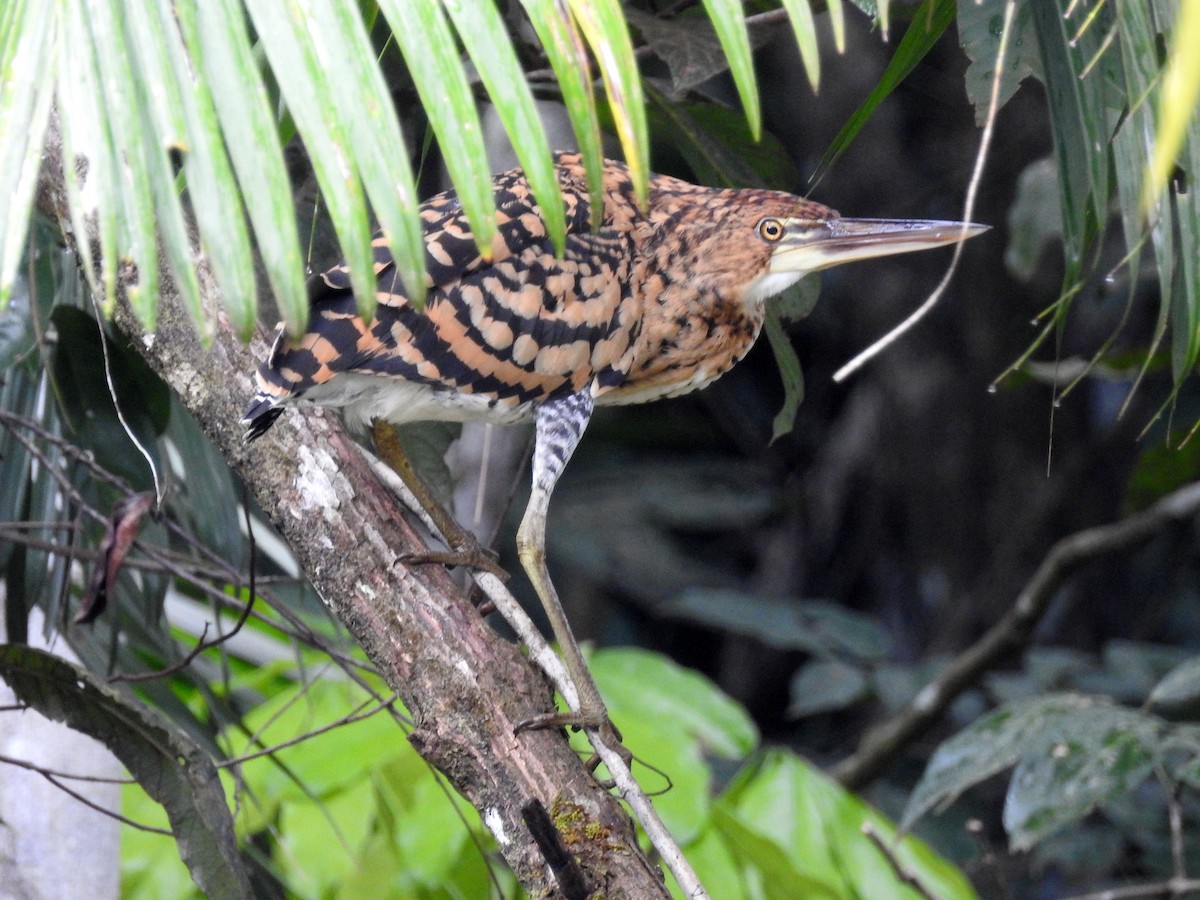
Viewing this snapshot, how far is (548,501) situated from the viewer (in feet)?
5.40

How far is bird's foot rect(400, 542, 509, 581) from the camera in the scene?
141 centimetres

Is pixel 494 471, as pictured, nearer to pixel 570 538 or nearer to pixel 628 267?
pixel 570 538

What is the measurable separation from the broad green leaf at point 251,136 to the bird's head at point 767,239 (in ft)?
3.38

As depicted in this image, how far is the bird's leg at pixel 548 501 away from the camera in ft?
5.37

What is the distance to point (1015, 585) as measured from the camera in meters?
4.32

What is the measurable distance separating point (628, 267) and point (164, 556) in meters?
0.78

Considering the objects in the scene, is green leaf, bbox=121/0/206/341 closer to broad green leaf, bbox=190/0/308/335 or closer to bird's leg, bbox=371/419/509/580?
broad green leaf, bbox=190/0/308/335

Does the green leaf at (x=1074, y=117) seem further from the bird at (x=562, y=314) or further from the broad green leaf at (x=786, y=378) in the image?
the broad green leaf at (x=786, y=378)

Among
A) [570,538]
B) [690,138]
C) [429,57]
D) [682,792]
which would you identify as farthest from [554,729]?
[570,538]

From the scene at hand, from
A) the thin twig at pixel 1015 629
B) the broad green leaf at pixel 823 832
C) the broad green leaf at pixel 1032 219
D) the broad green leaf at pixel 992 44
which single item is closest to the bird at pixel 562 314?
the broad green leaf at pixel 992 44

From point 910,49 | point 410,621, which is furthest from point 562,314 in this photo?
point 910,49

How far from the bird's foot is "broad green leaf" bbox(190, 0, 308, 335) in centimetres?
65

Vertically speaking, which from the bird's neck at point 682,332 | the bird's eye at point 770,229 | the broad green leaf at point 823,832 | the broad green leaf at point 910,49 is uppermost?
A: the broad green leaf at point 910,49

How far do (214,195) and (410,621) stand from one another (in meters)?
0.70
